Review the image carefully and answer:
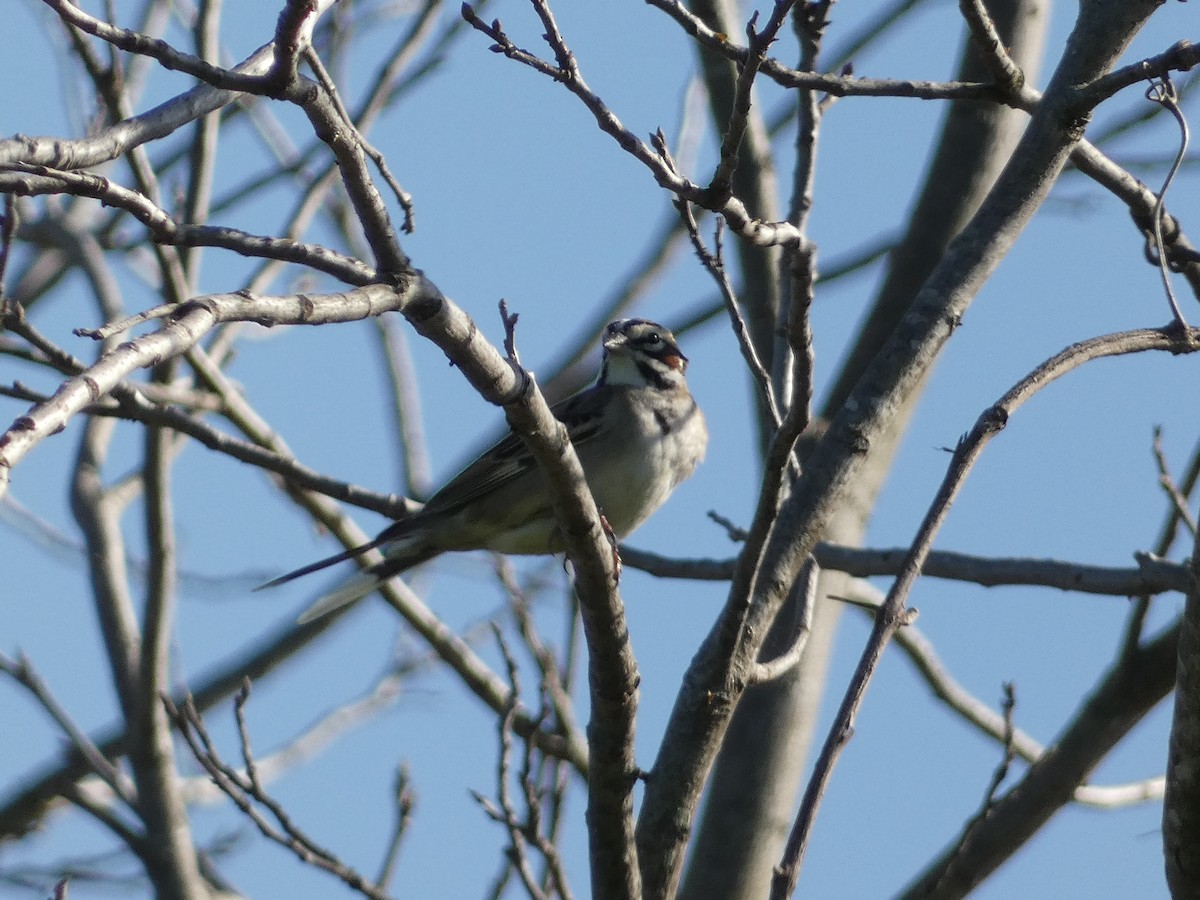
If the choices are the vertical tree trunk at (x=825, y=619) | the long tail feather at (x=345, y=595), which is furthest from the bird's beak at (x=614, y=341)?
the long tail feather at (x=345, y=595)

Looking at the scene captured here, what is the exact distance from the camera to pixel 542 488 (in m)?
7.36

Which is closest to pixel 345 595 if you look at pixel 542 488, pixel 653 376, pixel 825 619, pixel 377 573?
pixel 377 573

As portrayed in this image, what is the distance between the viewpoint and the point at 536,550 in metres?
7.61

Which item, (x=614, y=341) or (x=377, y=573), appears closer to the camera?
(x=377, y=573)

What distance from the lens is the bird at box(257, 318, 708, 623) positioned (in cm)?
738

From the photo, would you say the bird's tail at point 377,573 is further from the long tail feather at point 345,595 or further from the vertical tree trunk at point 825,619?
the vertical tree trunk at point 825,619

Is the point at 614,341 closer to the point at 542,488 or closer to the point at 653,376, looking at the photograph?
the point at 653,376

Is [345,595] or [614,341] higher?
[614,341]

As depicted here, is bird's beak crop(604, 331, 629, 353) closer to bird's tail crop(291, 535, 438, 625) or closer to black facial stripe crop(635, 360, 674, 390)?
black facial stripe crop(635, 360, 674, 390)

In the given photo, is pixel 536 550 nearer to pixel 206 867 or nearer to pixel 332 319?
pixel 206 867

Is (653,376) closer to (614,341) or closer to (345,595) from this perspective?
(614,341)

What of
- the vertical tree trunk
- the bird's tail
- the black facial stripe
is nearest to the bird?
the bird's tail

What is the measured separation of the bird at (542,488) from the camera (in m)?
7.38

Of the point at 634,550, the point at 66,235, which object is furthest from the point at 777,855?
the point at 66,235
